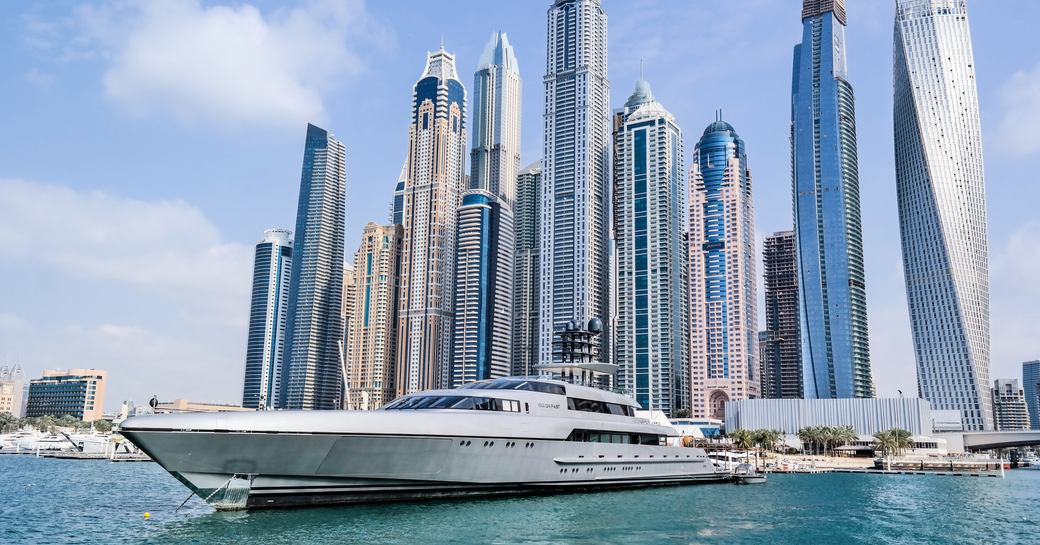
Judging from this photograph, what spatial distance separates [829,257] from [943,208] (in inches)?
1095

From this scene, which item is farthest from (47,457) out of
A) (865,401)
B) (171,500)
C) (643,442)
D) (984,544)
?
(865,401)

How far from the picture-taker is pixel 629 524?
35.4 m

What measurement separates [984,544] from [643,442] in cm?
2092

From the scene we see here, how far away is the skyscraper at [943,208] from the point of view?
577 feet

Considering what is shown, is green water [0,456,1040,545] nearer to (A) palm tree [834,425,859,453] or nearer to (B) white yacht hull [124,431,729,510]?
(B) white yacht hull [124,431,729,510]

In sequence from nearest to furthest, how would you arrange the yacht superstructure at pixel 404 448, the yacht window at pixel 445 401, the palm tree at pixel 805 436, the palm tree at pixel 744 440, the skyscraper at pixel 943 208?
1. the yacht superstructure at pixel 404 448
2. the yacht window at pixel 445 401
3. the palm tree at pixel 744 440
4. the palm tree at pixel 805 436
5. the skyscraper at pixel 943 208

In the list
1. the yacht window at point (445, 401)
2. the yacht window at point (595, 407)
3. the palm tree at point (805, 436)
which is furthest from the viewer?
the palm tree at point (805, 436)

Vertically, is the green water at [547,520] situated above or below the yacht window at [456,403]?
below

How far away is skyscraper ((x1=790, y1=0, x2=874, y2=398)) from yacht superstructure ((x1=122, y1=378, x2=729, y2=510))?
157m

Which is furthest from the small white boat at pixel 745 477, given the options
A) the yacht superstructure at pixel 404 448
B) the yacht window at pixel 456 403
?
the yacht window at pixel 456 403

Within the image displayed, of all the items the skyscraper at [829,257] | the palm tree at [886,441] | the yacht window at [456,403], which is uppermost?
the skyscraper at [829,257]

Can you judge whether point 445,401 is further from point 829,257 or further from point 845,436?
point 829,257

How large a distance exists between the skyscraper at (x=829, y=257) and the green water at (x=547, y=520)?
5493 inches

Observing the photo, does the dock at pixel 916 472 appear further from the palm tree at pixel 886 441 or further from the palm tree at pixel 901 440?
the palm tree at pixel 901 440
